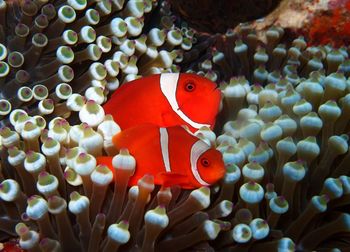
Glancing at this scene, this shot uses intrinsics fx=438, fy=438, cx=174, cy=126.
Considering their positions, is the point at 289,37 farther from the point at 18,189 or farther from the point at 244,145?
the point at 18,189

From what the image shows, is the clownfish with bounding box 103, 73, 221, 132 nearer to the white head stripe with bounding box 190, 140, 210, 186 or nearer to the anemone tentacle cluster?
the anemone tentacle cluster

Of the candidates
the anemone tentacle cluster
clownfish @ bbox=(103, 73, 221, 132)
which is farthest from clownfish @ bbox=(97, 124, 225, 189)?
the anemone tentacle cluster

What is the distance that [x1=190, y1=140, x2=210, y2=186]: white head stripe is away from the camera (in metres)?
1.26

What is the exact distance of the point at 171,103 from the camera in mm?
1552

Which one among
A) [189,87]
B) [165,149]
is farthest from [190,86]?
[165,149]

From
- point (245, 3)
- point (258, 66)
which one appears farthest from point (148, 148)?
point (245, 3)

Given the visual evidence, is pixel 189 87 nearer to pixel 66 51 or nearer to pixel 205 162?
pixel 205 162

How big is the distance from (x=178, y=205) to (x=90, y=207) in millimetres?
256

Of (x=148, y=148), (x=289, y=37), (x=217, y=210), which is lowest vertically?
(x=289, y=37)

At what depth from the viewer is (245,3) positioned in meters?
2.23

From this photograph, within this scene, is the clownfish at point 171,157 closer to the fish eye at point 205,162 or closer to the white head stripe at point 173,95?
the fish eye at point 205,162

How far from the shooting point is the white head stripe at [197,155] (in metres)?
1.26

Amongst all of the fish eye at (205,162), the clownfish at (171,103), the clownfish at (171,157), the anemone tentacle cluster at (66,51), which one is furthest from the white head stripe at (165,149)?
the anemone tentacle cluster at (66,51)

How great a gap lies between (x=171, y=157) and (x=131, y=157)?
13cm
